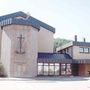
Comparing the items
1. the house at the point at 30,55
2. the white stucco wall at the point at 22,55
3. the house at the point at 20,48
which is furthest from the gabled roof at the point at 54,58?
the white stucco wall at the point at 22,55

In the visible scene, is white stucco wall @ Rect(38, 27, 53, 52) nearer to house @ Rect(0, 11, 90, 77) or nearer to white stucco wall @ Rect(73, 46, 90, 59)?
house @ Rect(0, 11, 90, 77)

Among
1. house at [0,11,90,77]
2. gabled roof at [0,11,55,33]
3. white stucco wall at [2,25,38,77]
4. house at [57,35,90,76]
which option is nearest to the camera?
white stucco wall at [2,25,38,77]

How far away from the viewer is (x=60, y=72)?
131 feet

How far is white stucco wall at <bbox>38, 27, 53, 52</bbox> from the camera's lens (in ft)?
147

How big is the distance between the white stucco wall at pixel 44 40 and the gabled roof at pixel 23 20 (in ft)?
2.84

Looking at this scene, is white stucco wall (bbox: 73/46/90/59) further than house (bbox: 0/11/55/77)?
Yes

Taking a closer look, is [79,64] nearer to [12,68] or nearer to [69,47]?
[69,47]

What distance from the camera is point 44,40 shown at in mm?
45094

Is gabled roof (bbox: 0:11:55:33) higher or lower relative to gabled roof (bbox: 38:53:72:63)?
higher

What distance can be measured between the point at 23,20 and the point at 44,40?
31.3 ft

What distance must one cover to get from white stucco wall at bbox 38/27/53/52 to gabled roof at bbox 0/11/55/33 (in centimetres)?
87

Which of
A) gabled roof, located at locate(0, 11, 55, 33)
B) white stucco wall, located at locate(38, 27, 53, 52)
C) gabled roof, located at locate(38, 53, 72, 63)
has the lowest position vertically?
gabled roof, located at locate(38, 53, 72, 63)

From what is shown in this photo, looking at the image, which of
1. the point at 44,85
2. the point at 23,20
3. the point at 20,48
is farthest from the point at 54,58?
the point at 44,85

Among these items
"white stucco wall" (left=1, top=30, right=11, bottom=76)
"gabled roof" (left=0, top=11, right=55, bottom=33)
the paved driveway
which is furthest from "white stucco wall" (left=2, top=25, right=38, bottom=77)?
the paved driveway
